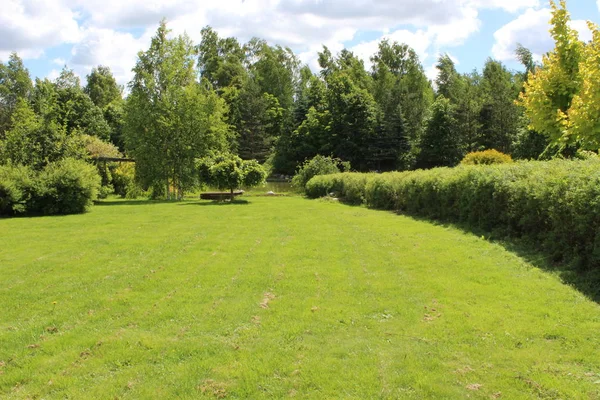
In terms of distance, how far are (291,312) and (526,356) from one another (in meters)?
2.77

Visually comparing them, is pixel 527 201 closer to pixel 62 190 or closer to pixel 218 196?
pixel 62 190

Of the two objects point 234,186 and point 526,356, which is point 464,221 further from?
point 234,186

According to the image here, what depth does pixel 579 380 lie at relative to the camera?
3.96m

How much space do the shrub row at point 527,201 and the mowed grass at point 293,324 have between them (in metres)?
→ 0.75

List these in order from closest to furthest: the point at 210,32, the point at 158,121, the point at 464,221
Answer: the point at 464,221, the point at 158,121, the point at 210,32

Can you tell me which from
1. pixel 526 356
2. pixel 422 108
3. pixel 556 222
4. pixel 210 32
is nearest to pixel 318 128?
pixel 422 108

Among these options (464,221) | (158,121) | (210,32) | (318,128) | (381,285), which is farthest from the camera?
(210,32)

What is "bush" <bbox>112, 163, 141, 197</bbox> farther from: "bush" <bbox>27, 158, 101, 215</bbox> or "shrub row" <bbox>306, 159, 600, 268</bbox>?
"shrub row" <bbox>306, 159, 600, 268</bbox>

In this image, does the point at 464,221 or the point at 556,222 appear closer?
the point at 556,222

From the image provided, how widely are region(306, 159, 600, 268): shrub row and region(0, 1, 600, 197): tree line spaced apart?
42.2 inches

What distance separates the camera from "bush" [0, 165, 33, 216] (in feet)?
59.1

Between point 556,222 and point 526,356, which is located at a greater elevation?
point 556,222

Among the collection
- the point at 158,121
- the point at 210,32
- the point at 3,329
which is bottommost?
the point at 3,329

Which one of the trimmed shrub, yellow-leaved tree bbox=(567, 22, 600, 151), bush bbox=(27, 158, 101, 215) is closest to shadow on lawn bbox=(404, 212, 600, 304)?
yellow-leaved tree bbox=(567, 22, 600, 151)
